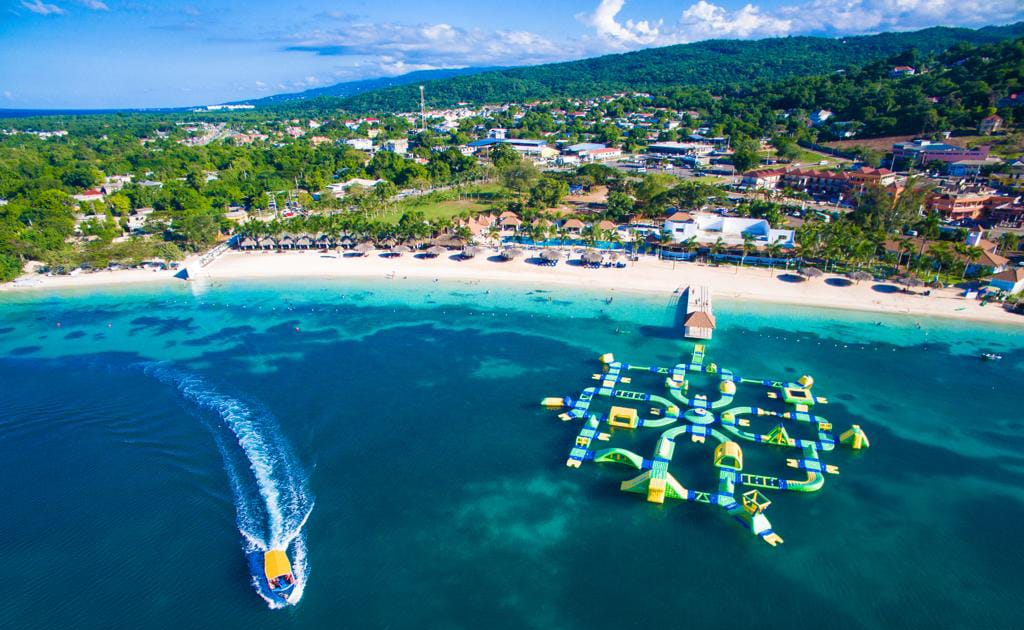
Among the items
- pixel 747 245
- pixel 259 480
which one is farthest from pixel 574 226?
pixel 259 480

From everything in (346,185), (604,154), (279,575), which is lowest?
(279,575)

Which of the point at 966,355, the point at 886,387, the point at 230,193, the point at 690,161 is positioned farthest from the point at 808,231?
the point at 230,193

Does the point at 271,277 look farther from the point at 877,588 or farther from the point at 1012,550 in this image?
the point at 1012,550

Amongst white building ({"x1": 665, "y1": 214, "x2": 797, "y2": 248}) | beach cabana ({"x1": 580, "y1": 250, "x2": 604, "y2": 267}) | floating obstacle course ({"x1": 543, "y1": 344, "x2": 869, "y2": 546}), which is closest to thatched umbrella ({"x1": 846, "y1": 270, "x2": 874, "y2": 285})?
white building ({"x1": 665, "y1": 214, "x2": 797, "y2": 248})

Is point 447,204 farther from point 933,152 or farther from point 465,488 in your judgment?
point 933,152

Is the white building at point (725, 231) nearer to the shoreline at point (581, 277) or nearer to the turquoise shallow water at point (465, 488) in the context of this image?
the shoreline at point (581, 277)

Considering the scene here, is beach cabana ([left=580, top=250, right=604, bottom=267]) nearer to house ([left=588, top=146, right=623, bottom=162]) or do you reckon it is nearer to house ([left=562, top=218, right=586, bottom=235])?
house ([left=562, top=218, right=586, bottom=235])
